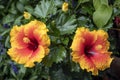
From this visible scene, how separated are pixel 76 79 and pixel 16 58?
1.56ft

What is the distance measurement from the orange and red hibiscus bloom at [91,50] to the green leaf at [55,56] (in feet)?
0.31

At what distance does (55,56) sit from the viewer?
1.65 metres

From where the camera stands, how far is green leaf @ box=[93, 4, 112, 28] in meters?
1.73

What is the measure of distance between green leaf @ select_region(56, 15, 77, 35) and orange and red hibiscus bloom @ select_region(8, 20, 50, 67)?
0.16 meters

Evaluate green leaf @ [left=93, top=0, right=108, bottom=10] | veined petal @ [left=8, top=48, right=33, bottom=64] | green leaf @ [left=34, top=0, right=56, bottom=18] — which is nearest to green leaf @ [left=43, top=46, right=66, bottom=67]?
veined petal @ [left=8, top=48, right=33, bottom=64]

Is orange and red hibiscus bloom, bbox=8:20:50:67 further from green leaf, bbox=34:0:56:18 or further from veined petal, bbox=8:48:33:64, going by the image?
green leaf, bbox=34:0:56:18

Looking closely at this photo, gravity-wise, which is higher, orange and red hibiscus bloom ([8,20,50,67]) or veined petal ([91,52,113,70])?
orange and red hibiscus bloom ([8,20,50,67])

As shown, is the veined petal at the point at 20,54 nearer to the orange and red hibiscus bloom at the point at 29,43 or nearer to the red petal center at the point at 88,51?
the orange and red hibiscus bloom at the point at 29,43

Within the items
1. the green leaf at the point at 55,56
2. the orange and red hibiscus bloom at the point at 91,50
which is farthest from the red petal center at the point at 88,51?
the green leaf at the point at 55,56

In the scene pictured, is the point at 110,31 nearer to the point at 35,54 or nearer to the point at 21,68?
the point at 21,68

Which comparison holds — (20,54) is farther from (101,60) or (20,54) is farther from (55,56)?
(101,60)

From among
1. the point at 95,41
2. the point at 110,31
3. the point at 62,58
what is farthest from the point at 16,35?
the point at 110,31

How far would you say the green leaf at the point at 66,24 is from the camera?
5.55 ft

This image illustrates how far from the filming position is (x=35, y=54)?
61.3 inches
